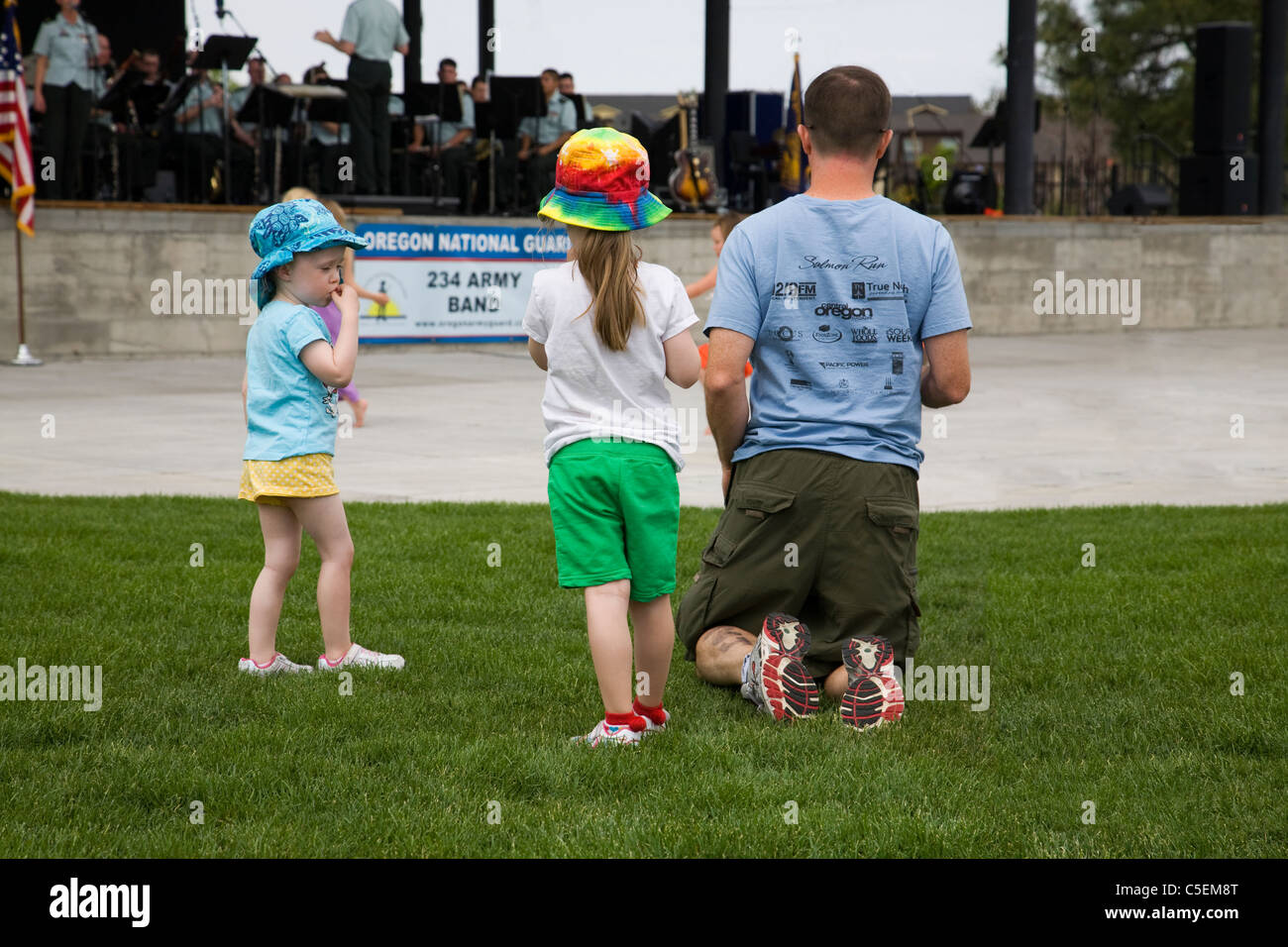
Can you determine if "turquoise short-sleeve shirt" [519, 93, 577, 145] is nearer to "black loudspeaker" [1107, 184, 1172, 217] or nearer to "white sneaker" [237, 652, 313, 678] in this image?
"black loudspeaker" [1107, 184, 1172, 217]

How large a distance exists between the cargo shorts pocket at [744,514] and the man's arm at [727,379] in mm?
191

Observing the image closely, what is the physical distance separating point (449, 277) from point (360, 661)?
48.1 ft

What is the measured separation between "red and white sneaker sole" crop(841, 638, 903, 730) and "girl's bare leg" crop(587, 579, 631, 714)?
688 mm

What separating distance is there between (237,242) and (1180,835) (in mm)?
15958

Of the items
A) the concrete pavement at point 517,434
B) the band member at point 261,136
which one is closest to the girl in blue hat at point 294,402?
the concrete pavement at point 517,434

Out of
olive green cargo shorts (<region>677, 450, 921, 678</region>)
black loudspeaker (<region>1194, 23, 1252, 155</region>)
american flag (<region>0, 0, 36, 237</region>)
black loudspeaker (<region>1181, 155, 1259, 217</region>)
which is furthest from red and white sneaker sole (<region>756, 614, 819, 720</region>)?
black loudspeaker (<region>1181, 155, 1259, 217</region>)

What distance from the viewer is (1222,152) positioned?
82.3 feet

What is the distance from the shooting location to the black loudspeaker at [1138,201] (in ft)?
83.6

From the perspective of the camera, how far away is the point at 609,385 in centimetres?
403

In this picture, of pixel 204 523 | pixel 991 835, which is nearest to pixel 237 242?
pixel 204 523

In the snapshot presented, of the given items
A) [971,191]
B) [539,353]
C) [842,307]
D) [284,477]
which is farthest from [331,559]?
[971,191]

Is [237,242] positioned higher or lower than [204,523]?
higher

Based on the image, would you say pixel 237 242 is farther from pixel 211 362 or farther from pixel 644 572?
pixel 644 572

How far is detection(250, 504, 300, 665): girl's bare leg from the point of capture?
16.0 ft
